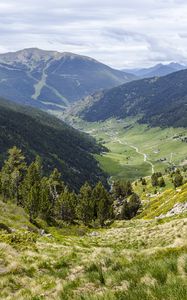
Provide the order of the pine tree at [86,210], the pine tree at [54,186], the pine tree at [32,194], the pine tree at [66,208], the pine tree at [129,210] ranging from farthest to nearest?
the pine tree at [129,210] → the pine tree at [54,186] → the pine tree at [86,210] → the pine tree at [66,208] → the pine tree at [32,194]

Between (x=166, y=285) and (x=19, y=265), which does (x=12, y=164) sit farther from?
(x=166, y=285)

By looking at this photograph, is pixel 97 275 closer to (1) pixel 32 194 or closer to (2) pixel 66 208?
(1) pixel 32 194

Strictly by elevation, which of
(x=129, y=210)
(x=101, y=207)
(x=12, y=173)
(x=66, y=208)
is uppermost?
(x=12, y=173)

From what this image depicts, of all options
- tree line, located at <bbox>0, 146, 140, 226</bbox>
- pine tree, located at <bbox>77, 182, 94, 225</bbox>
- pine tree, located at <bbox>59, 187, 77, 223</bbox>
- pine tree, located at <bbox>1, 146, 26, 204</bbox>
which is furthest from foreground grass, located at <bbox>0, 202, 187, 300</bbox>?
pine tree, located at <bbox>77, 182, 94, 225</bbox>

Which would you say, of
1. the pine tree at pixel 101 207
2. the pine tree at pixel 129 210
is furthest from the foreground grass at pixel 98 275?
the pine tree at pixel 129 210

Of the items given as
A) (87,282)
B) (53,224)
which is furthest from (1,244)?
(53,224)

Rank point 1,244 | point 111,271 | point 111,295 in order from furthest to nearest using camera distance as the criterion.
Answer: point 1,244 < point 111,271 < point 111,295

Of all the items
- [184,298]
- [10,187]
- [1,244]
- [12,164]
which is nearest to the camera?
[184,298]

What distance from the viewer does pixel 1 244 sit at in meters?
27.2

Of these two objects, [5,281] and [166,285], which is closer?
[166,285]

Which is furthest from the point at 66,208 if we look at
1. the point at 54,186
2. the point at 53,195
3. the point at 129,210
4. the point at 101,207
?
the point at 129,210

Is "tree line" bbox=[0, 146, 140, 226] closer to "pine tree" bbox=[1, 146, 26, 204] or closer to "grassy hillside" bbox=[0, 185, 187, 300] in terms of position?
"pine tree" bbox=[1, 146, 26, 204]

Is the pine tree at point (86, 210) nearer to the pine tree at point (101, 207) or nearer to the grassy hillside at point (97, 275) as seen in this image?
the pine tree at point (101, 207)

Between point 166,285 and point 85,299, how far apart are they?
262cm
